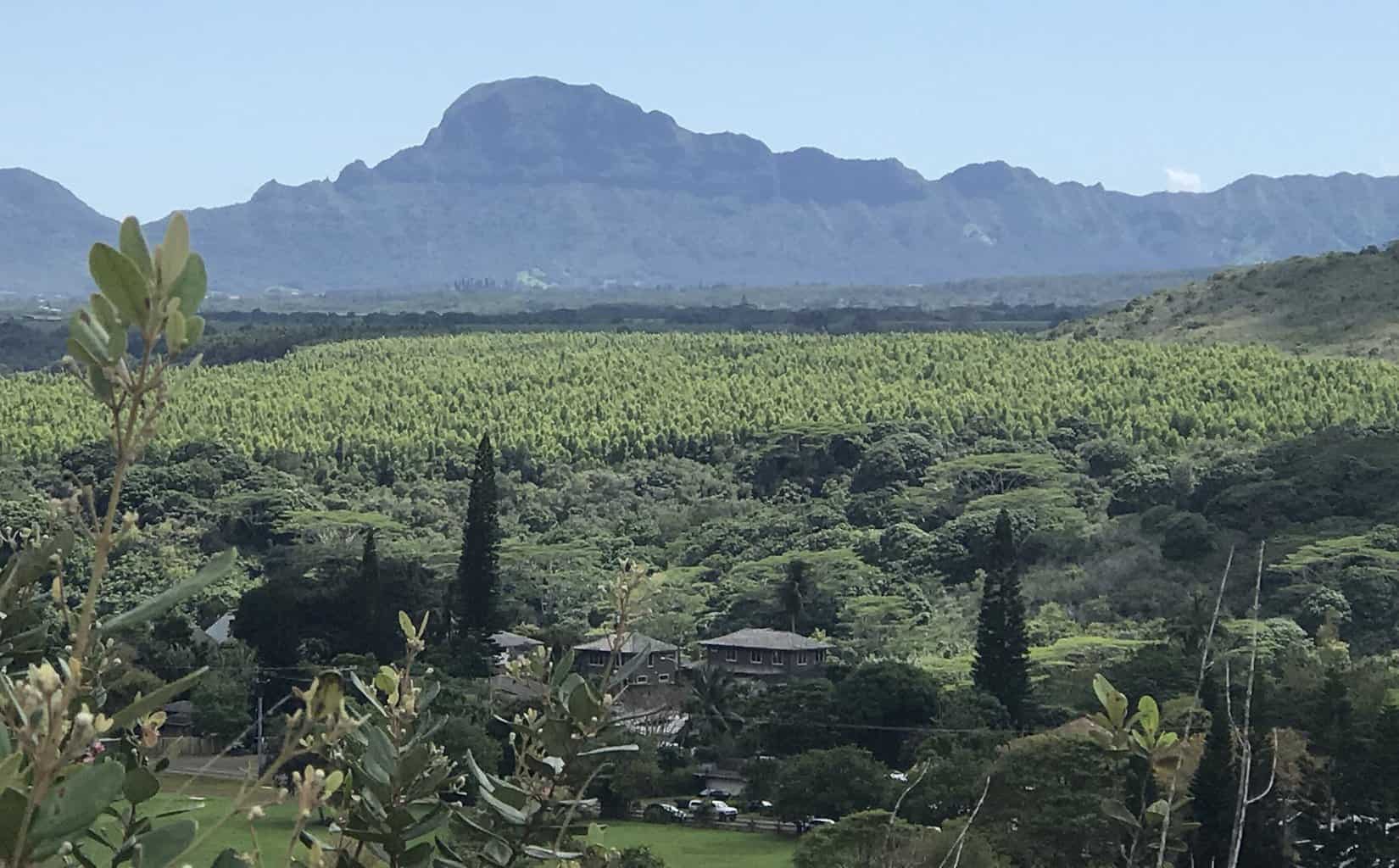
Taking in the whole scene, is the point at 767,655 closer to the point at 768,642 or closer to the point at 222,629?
the point at 768,642

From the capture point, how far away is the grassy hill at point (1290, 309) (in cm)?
10169

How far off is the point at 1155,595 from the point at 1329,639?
385 inches

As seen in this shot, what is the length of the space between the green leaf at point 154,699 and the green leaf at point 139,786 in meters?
0.65

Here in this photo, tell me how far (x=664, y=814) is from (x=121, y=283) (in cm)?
4216

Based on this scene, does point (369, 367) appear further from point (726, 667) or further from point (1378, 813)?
point (1378, 813)

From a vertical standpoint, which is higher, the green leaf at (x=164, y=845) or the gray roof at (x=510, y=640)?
the green leaf at (x=164, y=845)

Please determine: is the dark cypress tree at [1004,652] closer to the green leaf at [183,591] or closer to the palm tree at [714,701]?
the palm tree at [714,701]

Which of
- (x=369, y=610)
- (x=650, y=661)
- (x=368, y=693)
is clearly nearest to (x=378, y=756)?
(x=368, y=693)

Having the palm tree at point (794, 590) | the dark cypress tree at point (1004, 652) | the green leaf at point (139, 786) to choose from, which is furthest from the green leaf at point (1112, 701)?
the palm tree at point (794, 590)

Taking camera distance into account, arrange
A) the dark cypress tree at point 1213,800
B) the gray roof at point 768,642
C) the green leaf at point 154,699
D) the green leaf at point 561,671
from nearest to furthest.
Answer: the green leaf at point 154,699 → the green leaf at point 561,671 → the dark cypress tree at point 1213,800 → the gray roof at point 768,642

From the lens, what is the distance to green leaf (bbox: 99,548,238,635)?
273 cm

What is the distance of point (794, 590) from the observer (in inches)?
2488

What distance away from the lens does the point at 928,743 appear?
39.2 m

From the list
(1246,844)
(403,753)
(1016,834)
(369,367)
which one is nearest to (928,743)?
(1016,834)
